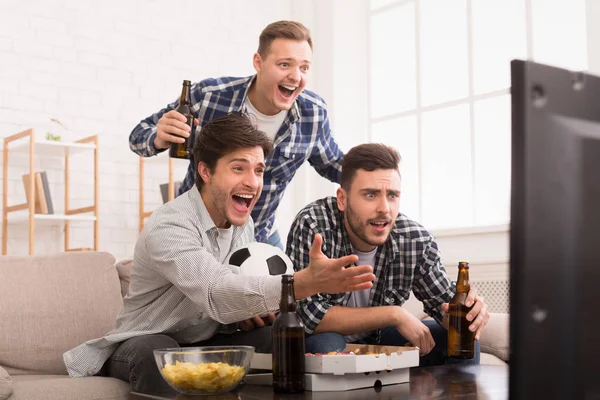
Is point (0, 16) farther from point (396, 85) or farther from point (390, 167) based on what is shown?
point (390, 167)

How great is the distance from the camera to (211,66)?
5.57 meters

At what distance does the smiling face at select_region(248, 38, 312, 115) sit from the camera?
273cm

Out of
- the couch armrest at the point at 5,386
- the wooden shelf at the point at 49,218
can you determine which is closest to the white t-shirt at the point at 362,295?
the couch armrest at the point at 5,386

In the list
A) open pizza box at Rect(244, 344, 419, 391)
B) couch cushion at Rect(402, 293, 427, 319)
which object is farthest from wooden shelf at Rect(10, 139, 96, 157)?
open pizza box at Rect(244, 344, 419, 391)

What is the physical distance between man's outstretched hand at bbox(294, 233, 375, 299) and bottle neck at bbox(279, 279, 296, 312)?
0.09 ft

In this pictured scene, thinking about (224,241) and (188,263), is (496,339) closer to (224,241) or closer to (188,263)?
(224,241)

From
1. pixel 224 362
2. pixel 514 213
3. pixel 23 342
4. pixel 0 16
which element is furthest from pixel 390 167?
pixel 0 16

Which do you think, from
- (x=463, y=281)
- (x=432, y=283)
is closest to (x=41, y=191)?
(x=432, y=283)

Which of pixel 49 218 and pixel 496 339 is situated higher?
pixel 49 218

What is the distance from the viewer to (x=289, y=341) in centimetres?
146

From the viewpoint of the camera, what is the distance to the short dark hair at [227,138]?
2113 mm

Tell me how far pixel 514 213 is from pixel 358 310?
1717mm

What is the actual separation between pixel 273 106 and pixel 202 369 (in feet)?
4.90

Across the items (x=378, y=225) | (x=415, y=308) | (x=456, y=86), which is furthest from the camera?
(x=456, y=86)
